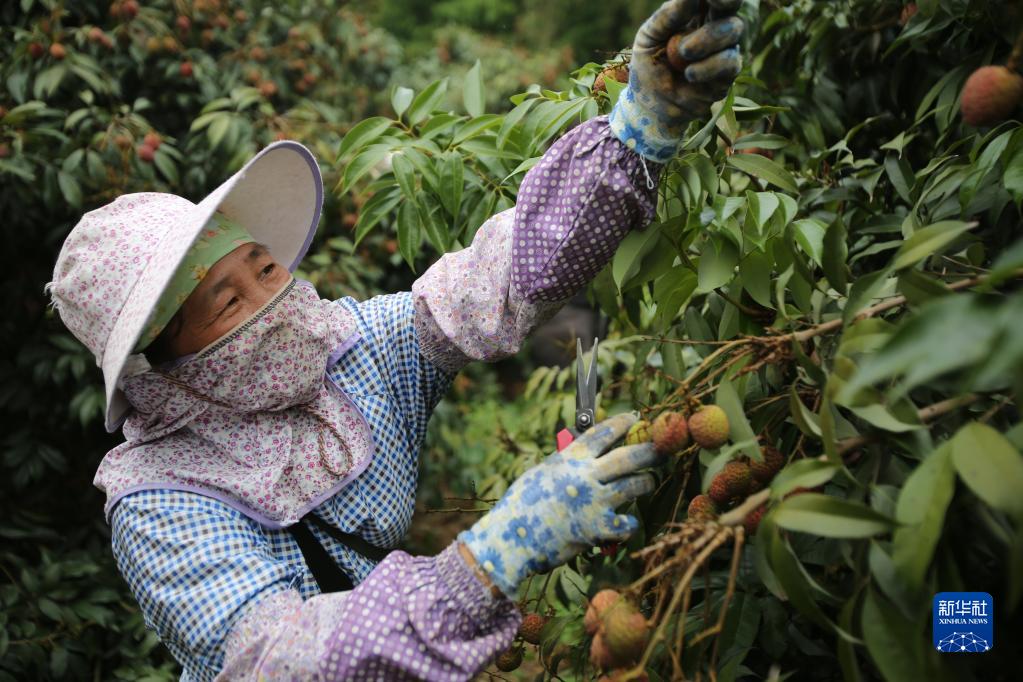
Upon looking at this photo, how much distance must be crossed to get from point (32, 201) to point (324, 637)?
6.56ft

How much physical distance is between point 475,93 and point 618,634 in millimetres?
1195

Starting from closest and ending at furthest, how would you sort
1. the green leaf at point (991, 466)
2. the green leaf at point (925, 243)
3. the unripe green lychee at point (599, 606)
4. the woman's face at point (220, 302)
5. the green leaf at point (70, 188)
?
the green leaf at point (991, 466) → the green leaf at point (925, 243) → the unripe green lychee at point (599, 606) → the woman's face at point (220, 302) → the green leaf at point (70, 188)

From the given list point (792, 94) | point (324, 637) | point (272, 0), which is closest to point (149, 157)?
point (272, 0)

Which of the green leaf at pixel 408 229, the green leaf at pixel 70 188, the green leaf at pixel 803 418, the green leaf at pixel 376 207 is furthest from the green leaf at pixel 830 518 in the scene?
the green leaf at pixel 70 188

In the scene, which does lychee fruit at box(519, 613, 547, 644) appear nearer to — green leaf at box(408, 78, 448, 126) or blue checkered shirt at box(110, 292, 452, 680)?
blue checkered shirt at box(110, 292, 452, 680)

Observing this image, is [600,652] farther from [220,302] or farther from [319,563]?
[220,302]

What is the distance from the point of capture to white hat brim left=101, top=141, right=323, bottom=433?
115 cm

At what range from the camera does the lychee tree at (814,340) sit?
78 centimetres

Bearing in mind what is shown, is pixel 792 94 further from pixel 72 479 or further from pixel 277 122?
pixel 72 479

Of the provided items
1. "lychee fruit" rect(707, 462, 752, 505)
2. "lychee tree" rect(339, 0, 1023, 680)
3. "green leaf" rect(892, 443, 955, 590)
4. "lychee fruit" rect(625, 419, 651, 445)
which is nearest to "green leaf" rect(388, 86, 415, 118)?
"lychee tree" rect(339, 0, 1023, 680)

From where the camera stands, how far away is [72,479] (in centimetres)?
281

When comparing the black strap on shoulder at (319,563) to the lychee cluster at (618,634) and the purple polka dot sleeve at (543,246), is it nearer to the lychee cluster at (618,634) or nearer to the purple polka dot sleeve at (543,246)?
the purple polka dot sleeve at (543,246)

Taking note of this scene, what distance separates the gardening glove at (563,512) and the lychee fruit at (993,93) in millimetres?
488

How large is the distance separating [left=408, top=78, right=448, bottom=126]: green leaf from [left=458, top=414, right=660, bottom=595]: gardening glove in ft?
2.94
